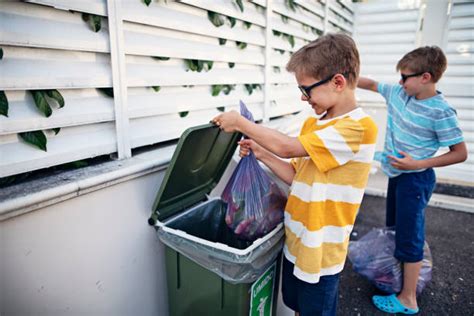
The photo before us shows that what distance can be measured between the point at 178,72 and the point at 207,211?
830 millimetres

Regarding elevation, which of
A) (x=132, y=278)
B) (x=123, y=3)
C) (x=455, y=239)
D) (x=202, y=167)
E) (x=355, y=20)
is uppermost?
(x=355, y=20)

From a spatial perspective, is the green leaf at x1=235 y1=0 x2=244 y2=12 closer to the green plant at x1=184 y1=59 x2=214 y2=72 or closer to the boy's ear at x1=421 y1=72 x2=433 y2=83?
the green plant at x1=184 y1=59 x2=214 y2=72

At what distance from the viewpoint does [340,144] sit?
125 centimetres

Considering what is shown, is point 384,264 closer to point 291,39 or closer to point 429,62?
point 429,62

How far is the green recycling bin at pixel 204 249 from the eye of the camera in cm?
135

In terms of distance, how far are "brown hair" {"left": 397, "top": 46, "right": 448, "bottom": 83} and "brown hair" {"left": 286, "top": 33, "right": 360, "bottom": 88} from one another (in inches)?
36.2

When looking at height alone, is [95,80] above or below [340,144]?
above

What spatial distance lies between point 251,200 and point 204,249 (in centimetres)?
32

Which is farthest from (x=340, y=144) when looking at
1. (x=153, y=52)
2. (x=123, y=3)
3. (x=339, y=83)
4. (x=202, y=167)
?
(x=123, y=3)

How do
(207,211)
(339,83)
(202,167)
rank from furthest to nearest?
(207,211) < (202,167) < (339,83)

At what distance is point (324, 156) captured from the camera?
1.25 metres

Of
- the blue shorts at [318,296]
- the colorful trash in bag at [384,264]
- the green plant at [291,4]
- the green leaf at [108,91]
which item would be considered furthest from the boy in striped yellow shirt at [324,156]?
the green plant at [291,4]

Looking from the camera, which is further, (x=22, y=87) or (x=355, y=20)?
(x=355, y=20)

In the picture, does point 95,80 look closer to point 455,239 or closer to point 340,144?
point 340,144
